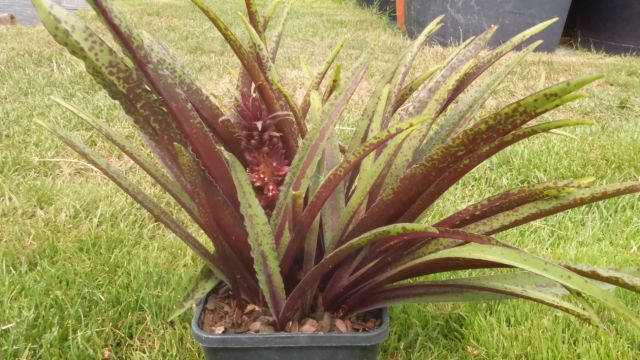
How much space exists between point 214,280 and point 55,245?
840 mm

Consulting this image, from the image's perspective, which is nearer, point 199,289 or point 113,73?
point 113,73

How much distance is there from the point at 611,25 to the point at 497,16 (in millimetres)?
1050

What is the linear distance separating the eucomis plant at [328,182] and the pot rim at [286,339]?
0.18ft

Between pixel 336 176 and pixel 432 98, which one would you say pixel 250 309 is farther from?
pixel 432 98

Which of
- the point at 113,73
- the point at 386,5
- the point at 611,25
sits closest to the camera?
the point at 113,73

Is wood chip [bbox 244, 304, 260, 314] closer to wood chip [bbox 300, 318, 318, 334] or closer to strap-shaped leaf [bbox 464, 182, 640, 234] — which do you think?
wood chip [bbox 300, 318, 318, 334]

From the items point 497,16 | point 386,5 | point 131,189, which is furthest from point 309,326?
point 386,5

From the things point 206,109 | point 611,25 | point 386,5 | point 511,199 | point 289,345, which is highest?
point 386,5

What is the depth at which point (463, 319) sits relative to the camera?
137 centimetres

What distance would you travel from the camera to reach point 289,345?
87 cm

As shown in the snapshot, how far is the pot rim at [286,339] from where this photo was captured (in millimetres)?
854

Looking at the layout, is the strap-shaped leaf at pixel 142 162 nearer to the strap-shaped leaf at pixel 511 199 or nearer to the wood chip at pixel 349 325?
the wood chip at pixel 349 325

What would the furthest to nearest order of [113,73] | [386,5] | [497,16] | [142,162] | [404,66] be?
[386,5] → [497,16] → [404,66] → [142,162] → [113,73]

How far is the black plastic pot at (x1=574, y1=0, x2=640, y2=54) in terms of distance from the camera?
188 inches
